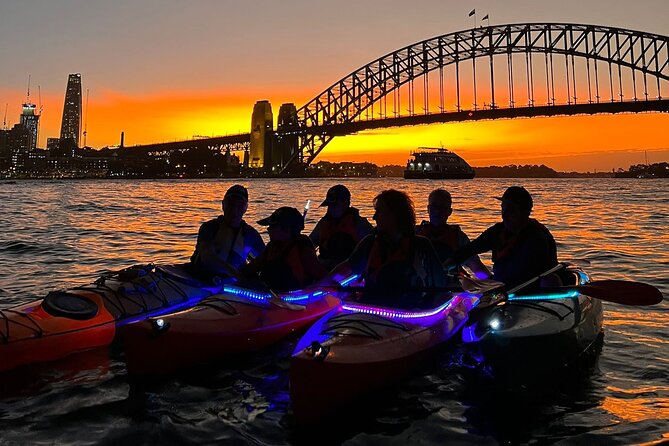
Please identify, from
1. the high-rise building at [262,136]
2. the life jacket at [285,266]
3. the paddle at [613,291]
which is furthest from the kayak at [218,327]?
the high-rise building at [262,136]

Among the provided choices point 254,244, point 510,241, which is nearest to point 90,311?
point 254,244

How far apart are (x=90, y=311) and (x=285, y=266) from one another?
1.66 meters

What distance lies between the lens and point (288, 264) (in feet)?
16.0

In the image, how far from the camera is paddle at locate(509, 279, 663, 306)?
4105 millimetres

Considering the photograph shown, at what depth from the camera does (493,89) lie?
59.7 m

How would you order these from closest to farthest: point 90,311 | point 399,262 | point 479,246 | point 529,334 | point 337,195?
point 529,334 → point 399,262 → point 90,311 → point 479,246 → point 337,195

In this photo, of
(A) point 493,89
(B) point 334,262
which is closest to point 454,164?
(A) point 493,89

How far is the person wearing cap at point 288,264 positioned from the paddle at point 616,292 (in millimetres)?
1720

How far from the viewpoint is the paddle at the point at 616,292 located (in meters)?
4.11

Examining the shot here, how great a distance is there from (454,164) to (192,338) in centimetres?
8309

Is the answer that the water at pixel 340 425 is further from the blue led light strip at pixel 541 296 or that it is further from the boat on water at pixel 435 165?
the boat on water at pixel 435 165

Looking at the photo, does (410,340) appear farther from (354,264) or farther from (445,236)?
(445,236)

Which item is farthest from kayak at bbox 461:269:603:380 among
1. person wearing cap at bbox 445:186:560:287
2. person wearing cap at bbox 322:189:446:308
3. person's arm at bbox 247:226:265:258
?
person's arm at bbox 247:226:265:258

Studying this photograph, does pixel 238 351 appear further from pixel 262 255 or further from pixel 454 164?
pixel 454 164
